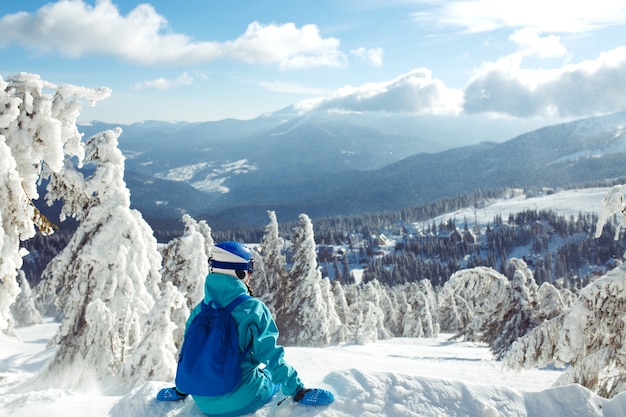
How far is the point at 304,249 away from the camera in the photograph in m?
29.9

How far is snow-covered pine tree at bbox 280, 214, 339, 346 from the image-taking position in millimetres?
29578

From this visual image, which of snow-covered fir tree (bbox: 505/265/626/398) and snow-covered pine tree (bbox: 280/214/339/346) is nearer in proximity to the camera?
snow-covered fir tree (bbox: 505/265/626/398)

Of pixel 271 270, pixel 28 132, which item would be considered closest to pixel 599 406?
pixel 28 132

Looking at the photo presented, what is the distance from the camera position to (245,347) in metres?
4.53

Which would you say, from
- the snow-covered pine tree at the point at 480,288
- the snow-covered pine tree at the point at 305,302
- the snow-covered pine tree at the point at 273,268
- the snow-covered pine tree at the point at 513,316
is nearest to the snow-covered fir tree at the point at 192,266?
the snow-covered pine tree at the point at 305,302

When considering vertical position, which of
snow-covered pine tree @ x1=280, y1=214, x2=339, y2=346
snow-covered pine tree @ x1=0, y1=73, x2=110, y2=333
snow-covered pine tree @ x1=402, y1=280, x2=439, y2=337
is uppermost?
snow-covered pine tree @ x1=0, y1=73, x2=110, y2=333

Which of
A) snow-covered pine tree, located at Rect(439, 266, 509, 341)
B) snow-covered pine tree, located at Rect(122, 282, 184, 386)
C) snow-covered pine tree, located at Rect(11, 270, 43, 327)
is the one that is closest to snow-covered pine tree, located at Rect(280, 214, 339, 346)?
snow-covered pine tree, located at Rect(439, 266, 509, 341)

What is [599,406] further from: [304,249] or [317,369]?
[304,249]

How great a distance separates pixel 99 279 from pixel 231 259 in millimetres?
11302

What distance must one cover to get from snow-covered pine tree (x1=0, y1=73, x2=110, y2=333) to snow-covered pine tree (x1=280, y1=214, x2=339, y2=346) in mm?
21816

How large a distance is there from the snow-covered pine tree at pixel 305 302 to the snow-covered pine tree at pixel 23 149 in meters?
21.8

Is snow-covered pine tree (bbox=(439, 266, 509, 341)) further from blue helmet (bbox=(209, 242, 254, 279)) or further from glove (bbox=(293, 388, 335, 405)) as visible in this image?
blue helmet (bbox=(209, 242, 254, 279))

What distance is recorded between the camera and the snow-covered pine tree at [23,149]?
670 centimetres

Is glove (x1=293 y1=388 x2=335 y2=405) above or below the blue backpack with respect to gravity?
below
